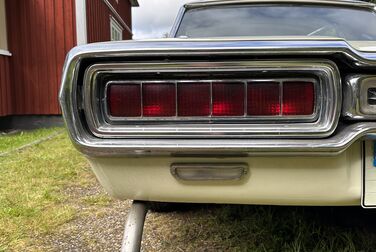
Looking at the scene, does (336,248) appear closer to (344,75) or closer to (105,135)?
(344,75)

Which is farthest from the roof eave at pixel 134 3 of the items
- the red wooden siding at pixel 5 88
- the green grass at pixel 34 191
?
the green grass at pixel 34 191


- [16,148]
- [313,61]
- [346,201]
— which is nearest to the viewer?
[313,61]

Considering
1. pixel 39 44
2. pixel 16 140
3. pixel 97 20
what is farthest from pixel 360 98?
pixel 97 20

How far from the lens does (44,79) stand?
28.8 feet

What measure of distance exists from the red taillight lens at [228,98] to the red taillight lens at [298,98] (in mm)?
145

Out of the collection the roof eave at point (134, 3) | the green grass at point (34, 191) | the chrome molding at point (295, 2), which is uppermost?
the roof eave at point (134, 3)

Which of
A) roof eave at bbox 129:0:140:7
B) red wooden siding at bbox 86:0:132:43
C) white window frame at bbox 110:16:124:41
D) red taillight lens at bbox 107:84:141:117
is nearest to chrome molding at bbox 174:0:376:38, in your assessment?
red taillight lens at bbox 107:84:141:117

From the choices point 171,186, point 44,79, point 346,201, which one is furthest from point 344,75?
point 44,79

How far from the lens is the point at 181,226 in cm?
269

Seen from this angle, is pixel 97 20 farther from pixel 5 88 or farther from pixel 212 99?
pixel 212 99

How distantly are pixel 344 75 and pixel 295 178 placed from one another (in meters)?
0.39

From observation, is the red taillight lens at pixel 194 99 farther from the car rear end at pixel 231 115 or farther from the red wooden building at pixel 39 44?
the red wooden building at pixel 39 44

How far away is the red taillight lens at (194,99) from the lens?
1.45 m

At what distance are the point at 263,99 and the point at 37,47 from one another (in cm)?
823
